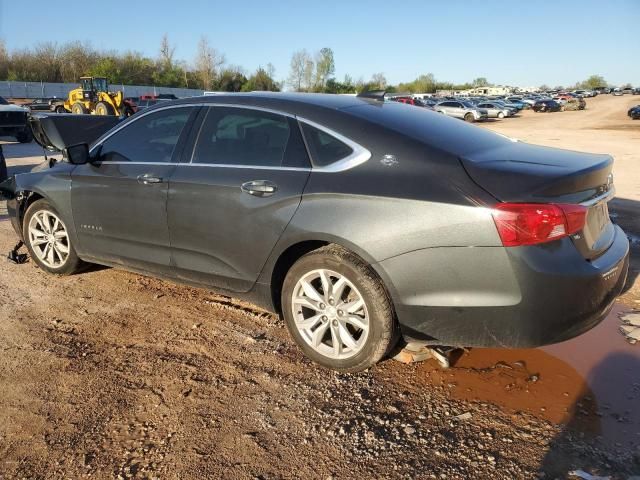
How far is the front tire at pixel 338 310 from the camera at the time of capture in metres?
2.91

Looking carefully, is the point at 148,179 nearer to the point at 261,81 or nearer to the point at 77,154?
the point at 77,154

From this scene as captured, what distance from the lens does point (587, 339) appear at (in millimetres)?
3621

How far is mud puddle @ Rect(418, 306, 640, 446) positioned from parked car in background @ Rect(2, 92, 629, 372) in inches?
16.3

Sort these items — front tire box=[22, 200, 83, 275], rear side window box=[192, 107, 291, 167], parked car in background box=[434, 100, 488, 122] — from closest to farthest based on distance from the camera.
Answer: rear side window box=[192, 107, 291, 167] → front tire box=[22, 200, 83, 275] → parked car in background box=[434, 100, 488, 122]

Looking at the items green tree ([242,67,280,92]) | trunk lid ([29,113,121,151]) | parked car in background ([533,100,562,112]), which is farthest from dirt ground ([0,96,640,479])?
green tree ([242,67,280,92])

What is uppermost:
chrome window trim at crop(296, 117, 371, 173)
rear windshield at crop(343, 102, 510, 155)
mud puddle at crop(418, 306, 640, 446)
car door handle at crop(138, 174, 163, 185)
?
rear windshield at crop(343, 102, 510, 155)

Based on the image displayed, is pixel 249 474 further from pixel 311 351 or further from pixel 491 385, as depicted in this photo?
pixel 491 385

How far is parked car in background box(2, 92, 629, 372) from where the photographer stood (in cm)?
259

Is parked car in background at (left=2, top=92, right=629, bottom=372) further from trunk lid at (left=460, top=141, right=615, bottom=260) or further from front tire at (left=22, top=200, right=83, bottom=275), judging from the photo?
front tire at (left=22, top=200, right=83, bottom=275)

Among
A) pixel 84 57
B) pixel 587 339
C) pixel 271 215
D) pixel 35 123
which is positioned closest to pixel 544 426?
pixel 587 339

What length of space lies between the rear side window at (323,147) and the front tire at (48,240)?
260 centimetres

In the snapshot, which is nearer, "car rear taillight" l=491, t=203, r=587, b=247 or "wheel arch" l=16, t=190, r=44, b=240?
"car rear taillight" l=491, t=203, r=587, b=247

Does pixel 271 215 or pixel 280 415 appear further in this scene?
pixel 271 215

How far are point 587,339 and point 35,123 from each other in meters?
6.87
